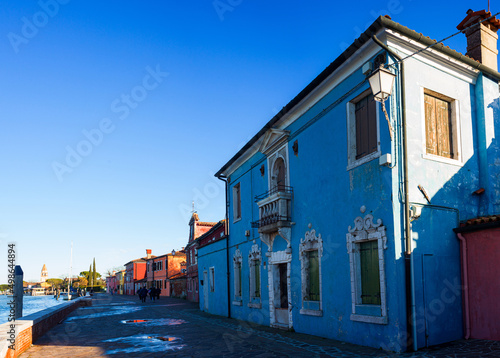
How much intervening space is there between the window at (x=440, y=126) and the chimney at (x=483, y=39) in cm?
202

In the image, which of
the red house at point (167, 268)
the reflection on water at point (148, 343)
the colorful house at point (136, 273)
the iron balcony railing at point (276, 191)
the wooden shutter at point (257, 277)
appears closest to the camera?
the reflection on water at point (148, 343)

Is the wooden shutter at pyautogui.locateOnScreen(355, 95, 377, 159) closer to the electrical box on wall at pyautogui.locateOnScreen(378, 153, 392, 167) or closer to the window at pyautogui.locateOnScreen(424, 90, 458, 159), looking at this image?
the electrical box on wall at pyautogui.locateOnScreen(378, 153, 392, 167)

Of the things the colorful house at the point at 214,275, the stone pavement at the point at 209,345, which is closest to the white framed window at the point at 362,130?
the stone pavement at the point at 209,345

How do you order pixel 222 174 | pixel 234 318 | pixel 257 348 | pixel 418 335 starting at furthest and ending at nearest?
1. pixel 222 174
2. pixel 234 318
3. pixel 257 348
4. pixel 418 335

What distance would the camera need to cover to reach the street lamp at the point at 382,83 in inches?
348

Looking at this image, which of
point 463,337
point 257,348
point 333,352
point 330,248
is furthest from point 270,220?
point 463,337

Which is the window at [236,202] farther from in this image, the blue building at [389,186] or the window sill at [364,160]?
the window sill at [364,160]

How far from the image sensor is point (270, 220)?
46.7 ft

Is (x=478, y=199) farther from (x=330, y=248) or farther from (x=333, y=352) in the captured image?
(x=333, y=352)

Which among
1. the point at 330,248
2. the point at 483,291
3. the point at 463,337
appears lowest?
the point at 463,337

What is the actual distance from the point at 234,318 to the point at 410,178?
39.4 feet

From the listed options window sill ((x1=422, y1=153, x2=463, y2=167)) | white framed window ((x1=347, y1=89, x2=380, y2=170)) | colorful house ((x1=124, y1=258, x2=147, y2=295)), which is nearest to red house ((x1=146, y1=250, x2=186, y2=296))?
colorful house ((x1=124, y1=258, x2=147, y2=295))

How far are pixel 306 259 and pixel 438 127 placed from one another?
5.22 metres

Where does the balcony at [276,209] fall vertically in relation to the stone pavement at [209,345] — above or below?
above
